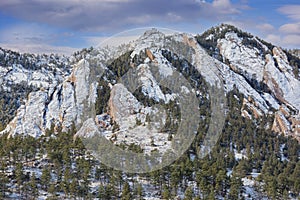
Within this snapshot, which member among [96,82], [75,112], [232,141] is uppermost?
[96,82]

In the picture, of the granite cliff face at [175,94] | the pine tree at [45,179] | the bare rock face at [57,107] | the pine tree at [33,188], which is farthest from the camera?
the granite cliff face at [175,94]

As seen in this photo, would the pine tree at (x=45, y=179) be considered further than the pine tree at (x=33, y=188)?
Yes

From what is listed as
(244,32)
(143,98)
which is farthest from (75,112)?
(244,32)

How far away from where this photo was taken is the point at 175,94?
334 feet

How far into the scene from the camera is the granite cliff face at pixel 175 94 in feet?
308

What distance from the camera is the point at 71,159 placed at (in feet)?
214

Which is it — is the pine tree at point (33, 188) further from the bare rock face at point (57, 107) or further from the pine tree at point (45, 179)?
the bare rock face at point (57, 107)

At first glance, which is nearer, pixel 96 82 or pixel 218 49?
pixel 96 82

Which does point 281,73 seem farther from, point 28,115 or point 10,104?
point 10,104

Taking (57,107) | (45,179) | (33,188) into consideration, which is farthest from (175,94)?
(33,188)

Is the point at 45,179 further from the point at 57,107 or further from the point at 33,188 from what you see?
the point at 57,107

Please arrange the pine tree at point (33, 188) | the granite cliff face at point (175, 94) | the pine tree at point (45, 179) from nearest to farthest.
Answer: the pine tree at point (33, 188) < the pine tree at point (45, 179) < the granite cliff face at point (175, 94)

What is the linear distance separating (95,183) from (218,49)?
9450cm

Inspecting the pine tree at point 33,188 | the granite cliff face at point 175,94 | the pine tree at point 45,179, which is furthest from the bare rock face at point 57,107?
the pine tree at point 33,188
